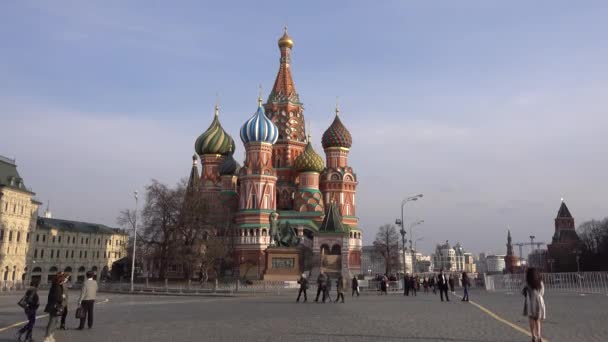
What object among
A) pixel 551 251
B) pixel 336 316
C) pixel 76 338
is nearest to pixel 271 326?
pixel 336 316

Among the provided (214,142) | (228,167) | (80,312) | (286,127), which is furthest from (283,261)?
(80,312)

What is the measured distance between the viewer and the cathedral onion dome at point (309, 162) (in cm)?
6706

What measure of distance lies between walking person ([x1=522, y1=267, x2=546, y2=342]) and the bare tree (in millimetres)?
67608

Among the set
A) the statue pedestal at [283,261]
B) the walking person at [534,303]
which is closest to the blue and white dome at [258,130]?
the statue pedestal at [283,261]

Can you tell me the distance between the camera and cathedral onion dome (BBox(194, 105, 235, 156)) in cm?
7300

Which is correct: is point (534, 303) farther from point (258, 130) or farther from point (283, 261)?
point (258, 130)

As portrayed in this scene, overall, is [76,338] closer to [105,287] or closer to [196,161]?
[105,287]

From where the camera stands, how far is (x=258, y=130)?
6519 cm

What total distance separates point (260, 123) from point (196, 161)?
15158 millimetres

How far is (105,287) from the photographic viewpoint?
43.0 m

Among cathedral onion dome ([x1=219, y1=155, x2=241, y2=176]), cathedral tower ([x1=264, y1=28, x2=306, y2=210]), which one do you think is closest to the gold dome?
cathedral tower ([x1=264, y1=28, x2=306, y2=210])

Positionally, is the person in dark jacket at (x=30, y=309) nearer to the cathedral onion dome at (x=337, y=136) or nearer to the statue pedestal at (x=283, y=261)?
the statue pedestal at (x=283, y=261)

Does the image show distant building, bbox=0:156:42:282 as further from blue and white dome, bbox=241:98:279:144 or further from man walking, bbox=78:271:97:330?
man walking, bbox=78:271:97:330

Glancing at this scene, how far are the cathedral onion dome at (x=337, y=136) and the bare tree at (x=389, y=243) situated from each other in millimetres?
17097
